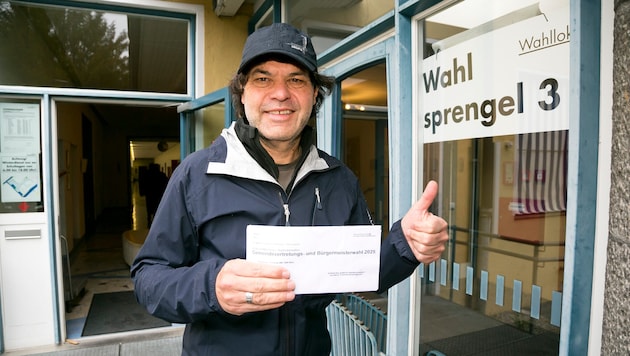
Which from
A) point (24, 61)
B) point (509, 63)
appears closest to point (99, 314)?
point (24, 61)

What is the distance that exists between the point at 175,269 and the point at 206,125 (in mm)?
3313

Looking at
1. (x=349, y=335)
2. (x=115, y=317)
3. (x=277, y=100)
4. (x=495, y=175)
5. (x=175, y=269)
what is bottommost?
(x=115, y=317)

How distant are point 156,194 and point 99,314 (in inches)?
208

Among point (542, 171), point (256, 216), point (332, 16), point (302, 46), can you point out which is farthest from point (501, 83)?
point (332, 16)

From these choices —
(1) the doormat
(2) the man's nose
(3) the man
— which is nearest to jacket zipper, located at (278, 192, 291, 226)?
(3) the man

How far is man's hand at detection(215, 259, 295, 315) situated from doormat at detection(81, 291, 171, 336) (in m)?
3.72

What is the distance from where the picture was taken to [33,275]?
366cm

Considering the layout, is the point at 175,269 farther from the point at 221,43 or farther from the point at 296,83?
the point at 221,43

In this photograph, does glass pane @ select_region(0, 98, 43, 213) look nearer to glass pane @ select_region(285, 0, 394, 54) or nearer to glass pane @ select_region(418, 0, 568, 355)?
glass pane @ select_region(285, 0, 394, 54)

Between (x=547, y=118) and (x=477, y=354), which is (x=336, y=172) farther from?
(x=477, y=354)

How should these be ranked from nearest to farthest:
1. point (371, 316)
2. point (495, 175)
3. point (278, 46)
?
point (278, 46) → point (495, 175) → point (371, 316)

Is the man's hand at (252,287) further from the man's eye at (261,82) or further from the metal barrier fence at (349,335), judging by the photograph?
the metal barrier fence at (349,335)

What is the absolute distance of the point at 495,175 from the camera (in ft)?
7.56

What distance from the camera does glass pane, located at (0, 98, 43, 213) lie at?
11.7 feet
